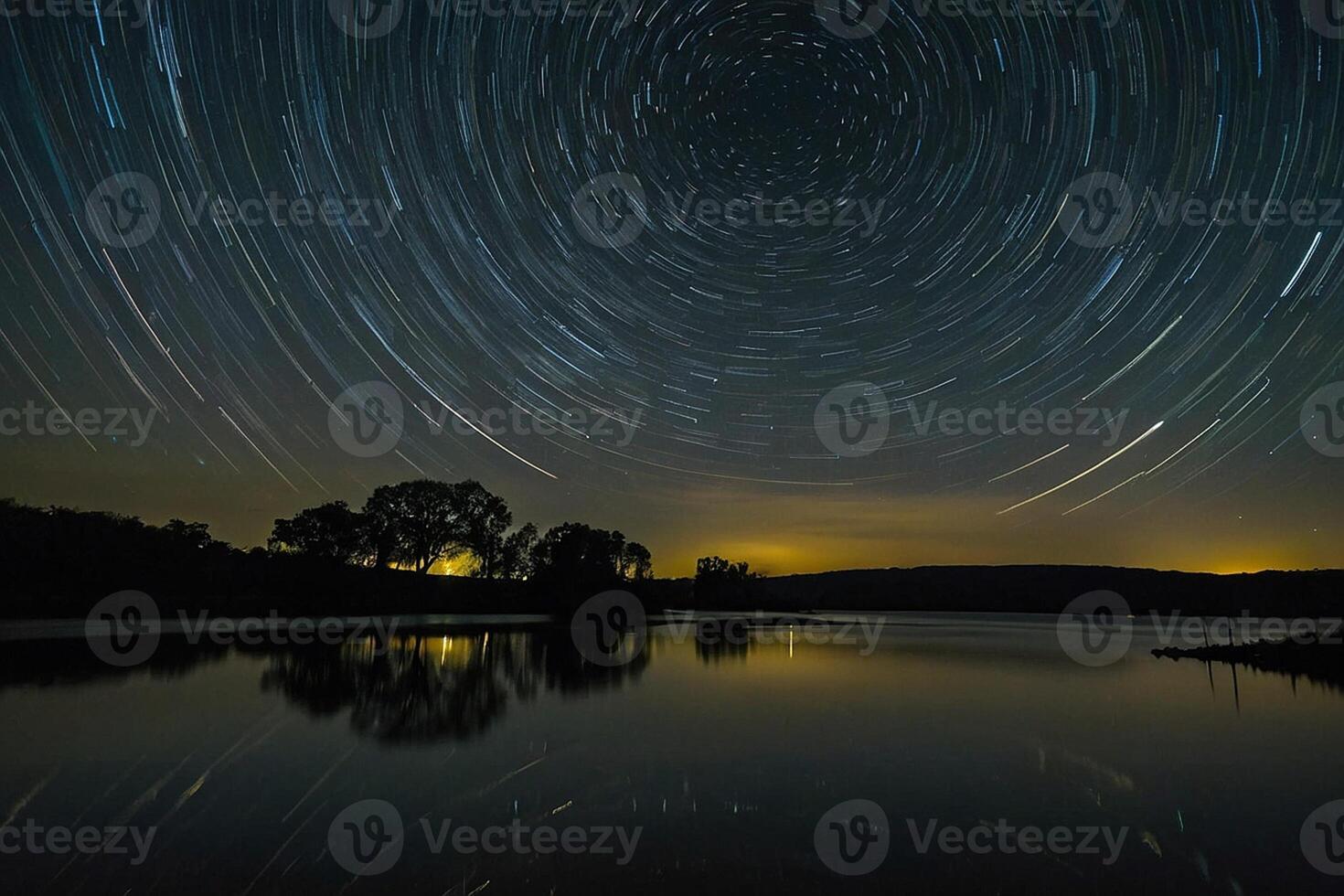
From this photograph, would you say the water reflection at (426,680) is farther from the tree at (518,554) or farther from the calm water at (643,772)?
the tree at (518,554)

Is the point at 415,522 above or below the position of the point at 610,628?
above

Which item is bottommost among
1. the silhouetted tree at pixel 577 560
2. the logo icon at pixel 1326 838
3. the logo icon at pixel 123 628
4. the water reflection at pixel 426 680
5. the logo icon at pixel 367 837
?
the logo icon at pixel 1326 838

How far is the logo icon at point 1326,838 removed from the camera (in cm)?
960

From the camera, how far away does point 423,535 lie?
8275 centimetres

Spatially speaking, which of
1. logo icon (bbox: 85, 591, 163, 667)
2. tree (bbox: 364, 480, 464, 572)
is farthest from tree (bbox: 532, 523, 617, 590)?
logo icon (bbox: 85, 591, 163, 667)

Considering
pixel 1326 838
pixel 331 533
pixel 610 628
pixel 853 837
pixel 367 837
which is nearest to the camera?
pixel 367 837

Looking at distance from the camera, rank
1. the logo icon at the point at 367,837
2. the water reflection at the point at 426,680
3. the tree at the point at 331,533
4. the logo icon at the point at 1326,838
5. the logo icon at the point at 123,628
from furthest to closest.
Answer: the tree at the point at 331,533 → the logo icon at the point at 123,628 → the water reflection at the point at 426,680 → the logo icon at the point at 1326,838 → the logo icon at the point at 367,837

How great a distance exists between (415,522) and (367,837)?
251ft

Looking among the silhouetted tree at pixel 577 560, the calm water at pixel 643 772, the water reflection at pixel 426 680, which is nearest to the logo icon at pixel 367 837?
the calm water at pixel 643 772

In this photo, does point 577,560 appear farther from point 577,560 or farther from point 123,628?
point 123,628

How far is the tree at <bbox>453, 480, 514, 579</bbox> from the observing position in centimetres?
8494

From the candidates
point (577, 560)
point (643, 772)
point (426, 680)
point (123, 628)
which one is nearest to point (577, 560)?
point (577, 560)

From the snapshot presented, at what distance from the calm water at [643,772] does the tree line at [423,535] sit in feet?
178

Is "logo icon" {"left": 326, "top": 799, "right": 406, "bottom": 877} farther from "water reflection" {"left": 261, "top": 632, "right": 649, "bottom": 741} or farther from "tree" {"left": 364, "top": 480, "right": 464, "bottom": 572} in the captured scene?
"tree" {"left": 364, "top": 480, "right": 464, "bottom": 572}
